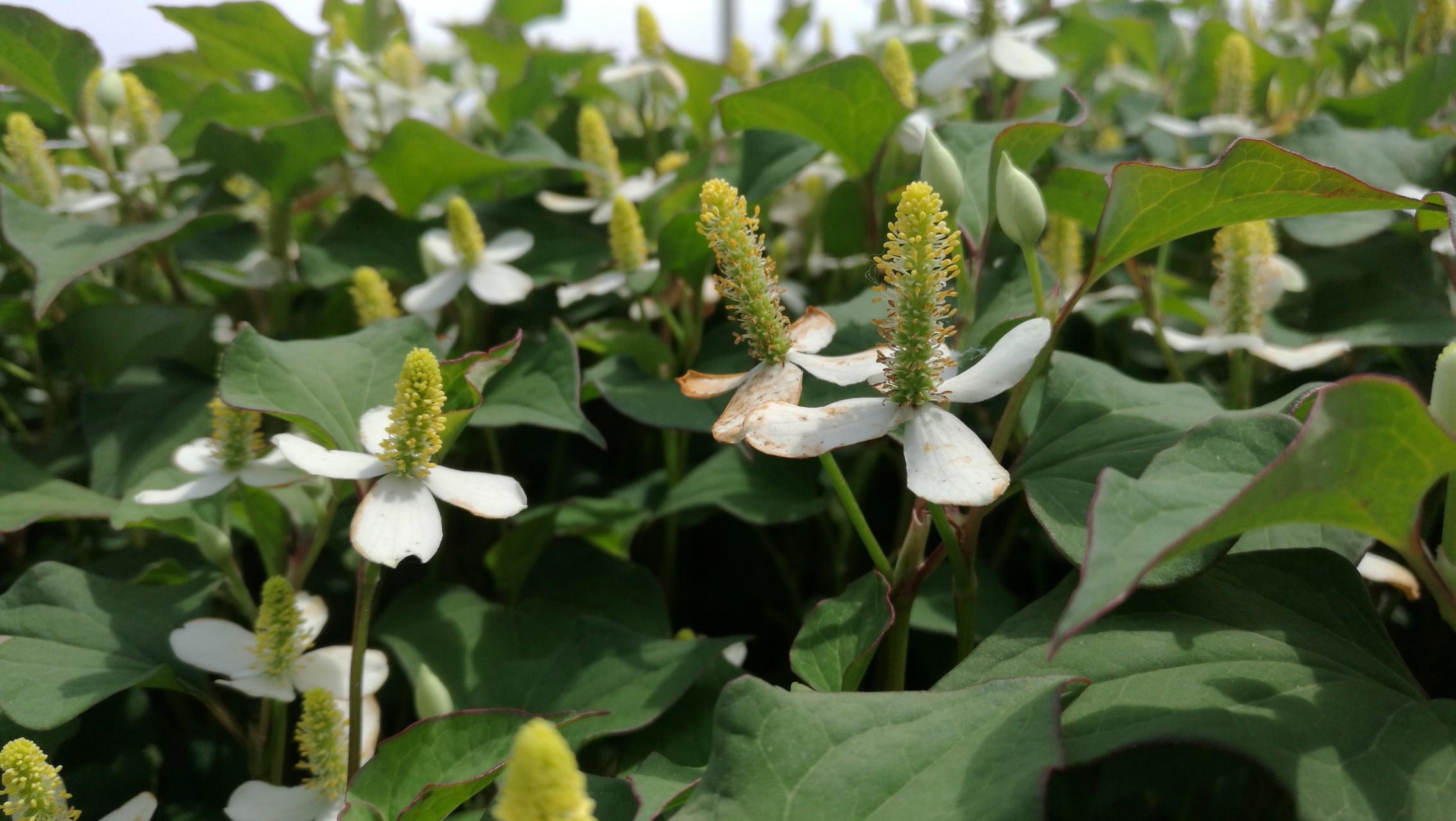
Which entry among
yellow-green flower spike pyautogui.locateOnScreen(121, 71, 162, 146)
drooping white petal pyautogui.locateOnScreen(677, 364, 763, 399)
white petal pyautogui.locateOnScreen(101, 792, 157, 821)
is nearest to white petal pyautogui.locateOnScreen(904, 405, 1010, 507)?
drooping white petal pyautogui.locateOnScreen(677, 364, 763, 399)

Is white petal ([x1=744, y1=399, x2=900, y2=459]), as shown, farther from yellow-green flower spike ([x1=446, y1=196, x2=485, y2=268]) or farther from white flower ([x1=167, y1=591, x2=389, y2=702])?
yellow-green flower spike ([x1=446, y1=196, x2=485, y2=268])

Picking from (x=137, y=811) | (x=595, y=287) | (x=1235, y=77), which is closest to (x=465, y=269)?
(x=595, y=287)

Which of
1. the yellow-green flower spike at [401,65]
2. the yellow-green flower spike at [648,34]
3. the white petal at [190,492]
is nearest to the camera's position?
the white petal at [190,492]

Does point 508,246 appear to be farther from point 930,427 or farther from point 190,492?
point 930,427

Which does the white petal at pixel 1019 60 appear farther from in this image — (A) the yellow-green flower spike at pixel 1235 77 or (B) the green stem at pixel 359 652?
(B) the green stem at pixel 359 652

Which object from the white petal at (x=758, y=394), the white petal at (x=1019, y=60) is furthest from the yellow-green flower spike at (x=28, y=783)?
the white petal at (x=1019, y=60)

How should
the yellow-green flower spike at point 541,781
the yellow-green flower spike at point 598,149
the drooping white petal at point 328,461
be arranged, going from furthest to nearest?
the yellow-green flower spike at point 598,149 → the drooping white petal at point 328,461 → the yellow-green flower spike at point 541,781
